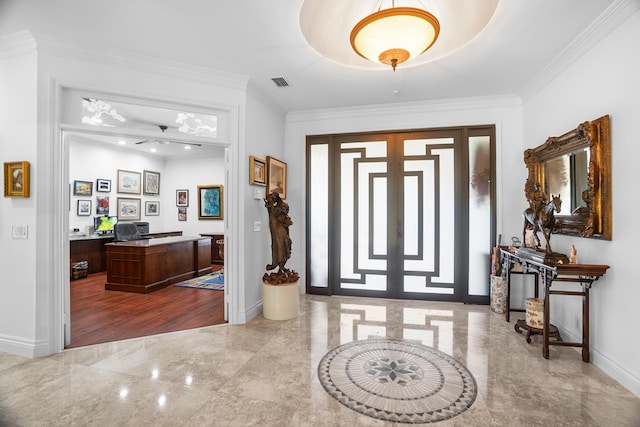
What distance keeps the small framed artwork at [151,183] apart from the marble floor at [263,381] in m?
5.81

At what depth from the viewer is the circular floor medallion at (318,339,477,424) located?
6.57ft

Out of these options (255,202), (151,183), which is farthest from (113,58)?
(151,183)

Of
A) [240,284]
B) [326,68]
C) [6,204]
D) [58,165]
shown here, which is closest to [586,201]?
[326,68]

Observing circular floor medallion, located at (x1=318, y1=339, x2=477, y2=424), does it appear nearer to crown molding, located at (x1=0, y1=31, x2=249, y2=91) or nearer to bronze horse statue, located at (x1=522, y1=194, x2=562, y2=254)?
bronze horse statue, located at (x1=522, y1=194, x2=562, y2=254)

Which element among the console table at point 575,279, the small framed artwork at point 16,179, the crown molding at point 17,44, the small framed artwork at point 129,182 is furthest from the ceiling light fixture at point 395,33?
the small framed artwork at point 129,182

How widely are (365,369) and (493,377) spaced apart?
104 centimetres

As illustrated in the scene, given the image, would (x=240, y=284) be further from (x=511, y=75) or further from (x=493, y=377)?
(x=511, y=75)

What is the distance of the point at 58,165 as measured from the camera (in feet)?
9.27

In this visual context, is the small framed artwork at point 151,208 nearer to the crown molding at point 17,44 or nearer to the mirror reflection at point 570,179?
the crown molding at point 17,44

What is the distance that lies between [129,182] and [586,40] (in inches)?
347

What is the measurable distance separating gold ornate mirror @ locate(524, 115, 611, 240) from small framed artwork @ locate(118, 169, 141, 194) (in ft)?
27.7

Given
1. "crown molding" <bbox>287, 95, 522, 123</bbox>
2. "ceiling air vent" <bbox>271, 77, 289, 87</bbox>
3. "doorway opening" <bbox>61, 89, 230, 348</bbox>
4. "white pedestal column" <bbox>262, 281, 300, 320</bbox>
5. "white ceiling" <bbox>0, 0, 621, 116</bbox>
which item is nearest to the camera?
"white ceiling" <bbox>0, 0, 621, 116</bbox>

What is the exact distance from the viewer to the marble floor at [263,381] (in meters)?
1.93

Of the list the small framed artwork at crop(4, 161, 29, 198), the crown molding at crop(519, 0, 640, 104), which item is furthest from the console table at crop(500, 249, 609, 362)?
the small framed artwork at crop(4, 161, 29, 198)
